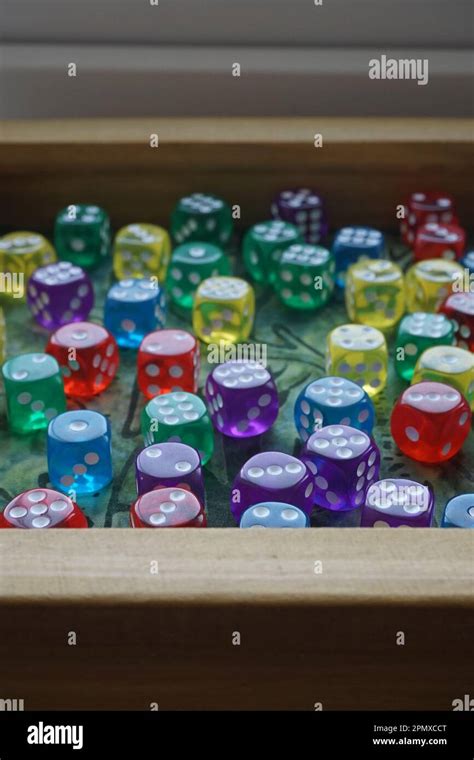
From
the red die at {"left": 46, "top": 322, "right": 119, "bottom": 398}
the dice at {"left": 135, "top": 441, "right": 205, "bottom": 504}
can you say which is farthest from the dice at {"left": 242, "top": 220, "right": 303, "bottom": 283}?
the dice at {"left": 135, "top": 441, "right": 205, "bottom": 504}

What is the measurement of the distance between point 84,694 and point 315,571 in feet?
0.84

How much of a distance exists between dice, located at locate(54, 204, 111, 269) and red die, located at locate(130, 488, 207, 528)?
29.0 inches

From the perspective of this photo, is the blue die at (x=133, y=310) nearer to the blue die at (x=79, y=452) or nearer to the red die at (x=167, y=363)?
the red die at (x=167, y=363)

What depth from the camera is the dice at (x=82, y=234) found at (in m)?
1.76

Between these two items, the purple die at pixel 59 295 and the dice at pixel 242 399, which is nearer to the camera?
the dice at pixel 242 399

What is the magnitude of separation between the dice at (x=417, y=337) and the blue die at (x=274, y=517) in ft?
1.43

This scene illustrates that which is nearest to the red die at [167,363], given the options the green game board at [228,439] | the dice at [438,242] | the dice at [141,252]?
the green game board at [228,439]

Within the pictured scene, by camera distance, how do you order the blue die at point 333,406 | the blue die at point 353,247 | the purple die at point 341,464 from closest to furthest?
the purple die at point 341,464
the blue die at point 333,406
the blue die at point 353,247

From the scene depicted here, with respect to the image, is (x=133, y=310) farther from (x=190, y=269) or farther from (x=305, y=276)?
(x=305, y=276)

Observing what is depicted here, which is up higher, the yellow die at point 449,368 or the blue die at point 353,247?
the blue die at point 353,247

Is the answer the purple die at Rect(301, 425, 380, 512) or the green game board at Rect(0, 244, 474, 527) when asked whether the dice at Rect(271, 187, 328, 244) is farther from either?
the purple die at Rect(301, 425, 380, 512)

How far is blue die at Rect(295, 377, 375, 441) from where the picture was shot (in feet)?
4.34
